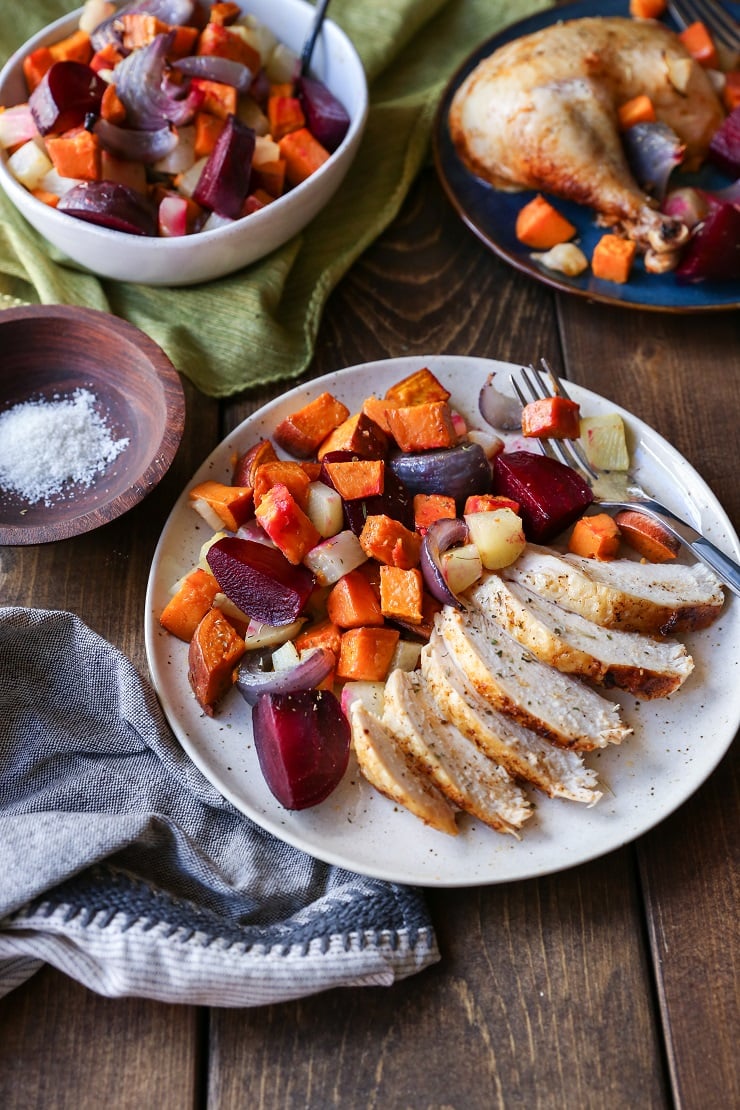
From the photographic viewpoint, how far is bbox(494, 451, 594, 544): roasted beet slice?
2266 mm

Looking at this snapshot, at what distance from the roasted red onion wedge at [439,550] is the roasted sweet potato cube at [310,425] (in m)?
0.42

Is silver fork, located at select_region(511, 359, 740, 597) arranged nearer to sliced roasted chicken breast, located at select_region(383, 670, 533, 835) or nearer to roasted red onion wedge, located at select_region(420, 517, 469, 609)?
roasted red onion wedge, located at select_region(420, 517, 469, 609)

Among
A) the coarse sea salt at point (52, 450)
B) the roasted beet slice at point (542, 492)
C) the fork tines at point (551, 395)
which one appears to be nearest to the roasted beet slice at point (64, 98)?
the coarse sea salt at point (52, 450)

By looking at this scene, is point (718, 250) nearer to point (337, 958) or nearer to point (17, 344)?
point (17, 344)

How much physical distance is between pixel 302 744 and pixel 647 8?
106 inches

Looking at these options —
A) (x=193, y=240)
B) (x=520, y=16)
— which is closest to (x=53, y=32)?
(x=193, y=240)

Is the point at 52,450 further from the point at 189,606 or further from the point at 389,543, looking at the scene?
the point at 389,543

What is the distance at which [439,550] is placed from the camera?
2182mm

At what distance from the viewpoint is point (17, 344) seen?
8.35 ft

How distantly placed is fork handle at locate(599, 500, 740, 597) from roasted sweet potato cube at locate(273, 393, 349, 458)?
0.68 meters

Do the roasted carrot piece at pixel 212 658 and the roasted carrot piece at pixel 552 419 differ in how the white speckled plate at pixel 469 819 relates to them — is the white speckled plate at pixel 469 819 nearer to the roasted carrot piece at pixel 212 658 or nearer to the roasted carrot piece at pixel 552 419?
the roasted carrot piece at pixel 212 658

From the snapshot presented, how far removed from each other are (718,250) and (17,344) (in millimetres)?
1863

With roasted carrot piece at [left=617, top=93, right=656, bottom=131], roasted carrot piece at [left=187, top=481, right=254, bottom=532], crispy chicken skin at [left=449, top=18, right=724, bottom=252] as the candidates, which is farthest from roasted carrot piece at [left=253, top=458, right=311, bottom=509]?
roasted carrot piece at [left=617, top=93, right=656, bottom=131]

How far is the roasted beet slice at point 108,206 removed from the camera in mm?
2551
